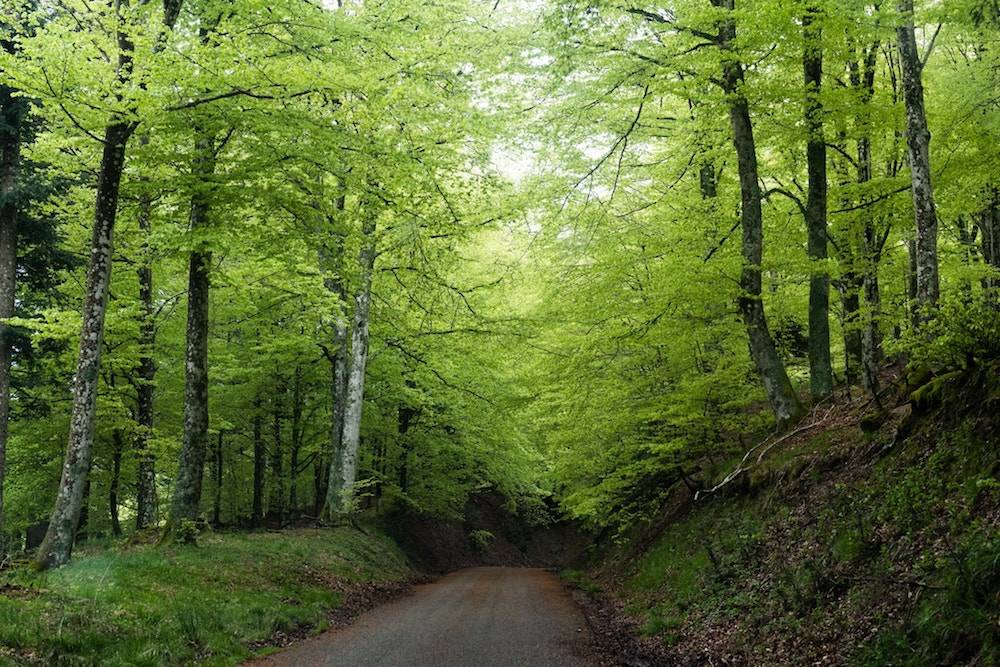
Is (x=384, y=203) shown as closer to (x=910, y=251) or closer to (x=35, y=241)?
(x=35, y=241)

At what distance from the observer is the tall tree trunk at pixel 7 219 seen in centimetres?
1471

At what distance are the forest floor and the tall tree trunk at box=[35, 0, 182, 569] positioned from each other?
26.8 ft

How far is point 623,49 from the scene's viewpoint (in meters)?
11.9

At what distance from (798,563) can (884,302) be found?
12840 mm

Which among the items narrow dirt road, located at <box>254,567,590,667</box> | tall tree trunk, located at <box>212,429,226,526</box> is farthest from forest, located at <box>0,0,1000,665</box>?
tall tree trunk, located at <box>212,429,226,526</box>

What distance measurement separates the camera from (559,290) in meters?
14.3

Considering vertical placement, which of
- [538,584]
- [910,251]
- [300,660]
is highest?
[910,251]

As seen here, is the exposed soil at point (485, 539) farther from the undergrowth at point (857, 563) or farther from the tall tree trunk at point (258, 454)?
the undergrowth at point (857, 563)

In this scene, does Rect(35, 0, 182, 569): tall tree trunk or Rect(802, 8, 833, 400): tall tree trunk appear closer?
Rect(35, 0, 182, 569): tall tree trunk

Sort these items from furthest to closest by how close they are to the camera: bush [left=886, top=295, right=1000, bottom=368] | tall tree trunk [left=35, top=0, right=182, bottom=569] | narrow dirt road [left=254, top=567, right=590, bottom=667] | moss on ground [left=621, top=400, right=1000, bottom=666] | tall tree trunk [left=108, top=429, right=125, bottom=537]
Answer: tall tree trunk [left=108, top=429, right=125, bottom=537] < tall tree trunk [left=35, top=0, right=182, bottom=569] < narrow dirt road [left=254, top=567, right=590, bottom=667] < bush [left=886, top=295, right=1000, bottom=368] < moss on ground [left=621, top=400, right=1000, bottom=666]

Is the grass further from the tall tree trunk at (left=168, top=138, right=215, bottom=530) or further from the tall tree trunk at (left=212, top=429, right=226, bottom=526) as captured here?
the tall tree trunk at (left=212, top=429, right=226, bottom=526)

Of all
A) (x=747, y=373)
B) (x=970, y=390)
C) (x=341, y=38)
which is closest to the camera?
(x=970, y=390)

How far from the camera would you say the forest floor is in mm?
5004

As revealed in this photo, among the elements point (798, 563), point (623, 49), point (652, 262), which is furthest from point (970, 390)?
point (623, 49)
